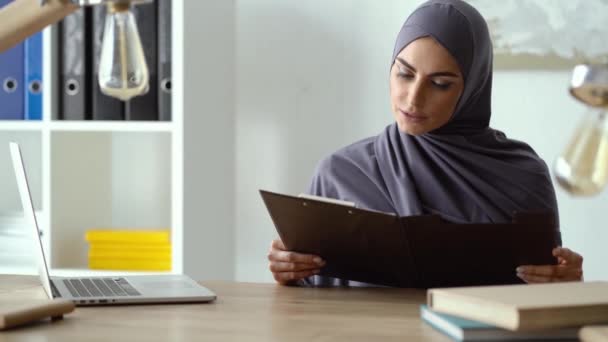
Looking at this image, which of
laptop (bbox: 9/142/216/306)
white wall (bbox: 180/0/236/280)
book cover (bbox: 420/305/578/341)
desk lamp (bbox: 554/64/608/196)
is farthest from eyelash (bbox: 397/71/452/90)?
desk lamp (bbox: 554/64/608/196)

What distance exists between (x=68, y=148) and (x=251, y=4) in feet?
2.43

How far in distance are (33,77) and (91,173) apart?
0.39 metres

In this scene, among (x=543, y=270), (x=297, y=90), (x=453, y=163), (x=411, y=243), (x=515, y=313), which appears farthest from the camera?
(x=297, y=90)

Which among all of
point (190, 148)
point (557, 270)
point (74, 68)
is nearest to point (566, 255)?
point (557, 270)

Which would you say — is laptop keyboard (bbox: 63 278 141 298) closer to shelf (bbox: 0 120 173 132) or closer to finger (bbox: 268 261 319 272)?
finger (bbox: 268 261 319 272)

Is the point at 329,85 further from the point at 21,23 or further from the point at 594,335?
the point at 594,335

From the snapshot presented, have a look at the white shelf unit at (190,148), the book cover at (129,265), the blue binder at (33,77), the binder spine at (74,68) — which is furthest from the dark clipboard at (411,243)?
the blue binder at (33,77)

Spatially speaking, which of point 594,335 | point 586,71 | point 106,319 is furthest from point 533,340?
point 106,319

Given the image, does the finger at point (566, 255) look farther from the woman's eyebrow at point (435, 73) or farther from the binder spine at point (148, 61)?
the binder spine at point (148, 61)

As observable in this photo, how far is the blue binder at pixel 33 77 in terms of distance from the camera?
9.53ft

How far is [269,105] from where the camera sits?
10.2 feet

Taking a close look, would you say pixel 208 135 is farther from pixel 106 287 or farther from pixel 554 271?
pixel 554 271

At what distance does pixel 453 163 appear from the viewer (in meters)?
2.25

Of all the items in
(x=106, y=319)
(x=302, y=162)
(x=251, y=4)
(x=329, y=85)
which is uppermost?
(x=251, y=4)
